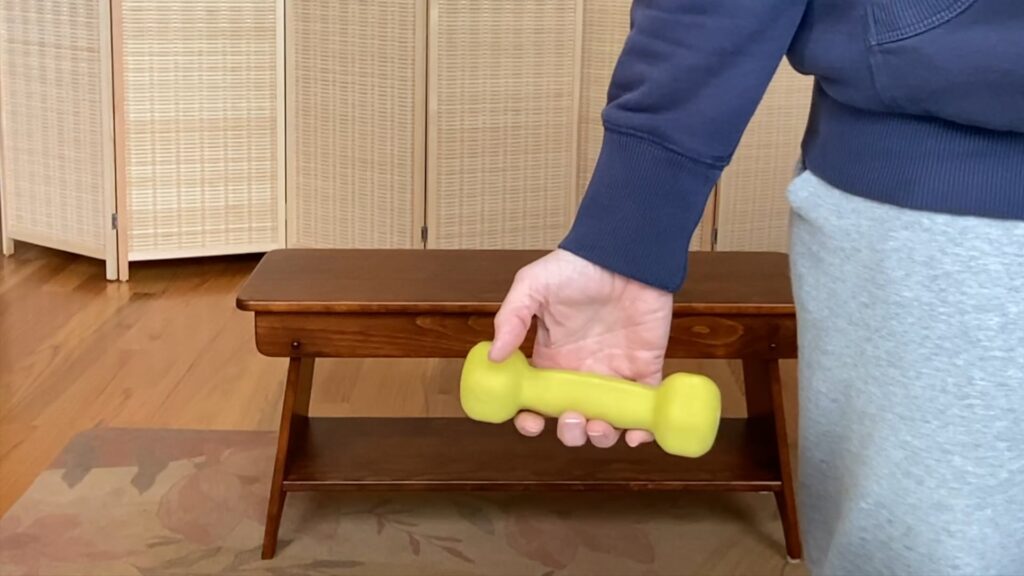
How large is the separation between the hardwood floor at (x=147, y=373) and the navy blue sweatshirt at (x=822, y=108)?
6.20ft

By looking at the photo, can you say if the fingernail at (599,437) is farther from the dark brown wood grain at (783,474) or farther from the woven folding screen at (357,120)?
the woven folding screen at (357,120)

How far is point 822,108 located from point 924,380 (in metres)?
0.18

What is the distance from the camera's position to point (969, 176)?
2.01 ft

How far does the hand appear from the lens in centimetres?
73

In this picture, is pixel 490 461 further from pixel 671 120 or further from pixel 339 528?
pixel 671 120

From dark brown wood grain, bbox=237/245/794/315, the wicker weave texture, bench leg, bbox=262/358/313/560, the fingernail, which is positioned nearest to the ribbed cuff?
the fingernail

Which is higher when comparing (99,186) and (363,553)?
(99,186)

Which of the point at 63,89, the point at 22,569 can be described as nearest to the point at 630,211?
the point at 22,569

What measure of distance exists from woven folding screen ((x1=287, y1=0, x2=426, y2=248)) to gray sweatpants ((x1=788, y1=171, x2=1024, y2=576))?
2.97 meters

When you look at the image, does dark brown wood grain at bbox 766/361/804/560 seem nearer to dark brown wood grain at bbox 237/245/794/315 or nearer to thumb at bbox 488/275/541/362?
dark brown wood grain at bbox 237/245/794/315

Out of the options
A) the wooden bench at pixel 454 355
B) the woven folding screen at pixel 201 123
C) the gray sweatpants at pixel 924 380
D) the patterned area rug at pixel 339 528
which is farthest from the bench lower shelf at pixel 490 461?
the woven folding screen at pixel 201 123

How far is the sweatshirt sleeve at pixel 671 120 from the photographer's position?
0.67m

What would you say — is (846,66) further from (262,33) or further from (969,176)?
(262,33)

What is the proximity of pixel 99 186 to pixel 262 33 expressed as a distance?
2.21 feet
